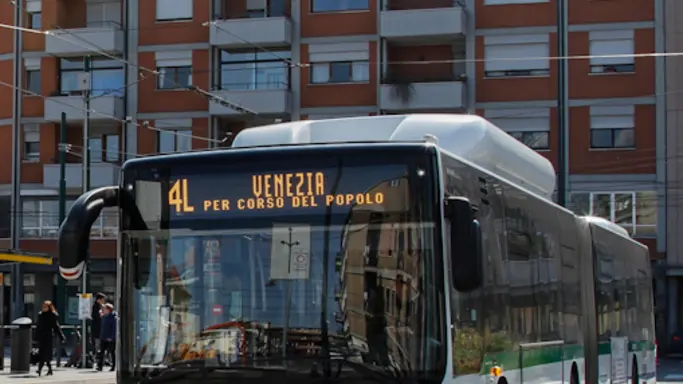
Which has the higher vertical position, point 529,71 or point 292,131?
point 529,71

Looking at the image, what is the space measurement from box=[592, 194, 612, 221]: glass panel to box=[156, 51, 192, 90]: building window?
1659cm

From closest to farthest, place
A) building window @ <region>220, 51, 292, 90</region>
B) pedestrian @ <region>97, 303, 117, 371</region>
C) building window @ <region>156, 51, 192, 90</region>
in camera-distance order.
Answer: pedestrian @ <region>97, 303, 117, 371</region> → building window @ <region>220, 51, 292, 90</region> → building window @ <region>156, 51, 192, 90</region>


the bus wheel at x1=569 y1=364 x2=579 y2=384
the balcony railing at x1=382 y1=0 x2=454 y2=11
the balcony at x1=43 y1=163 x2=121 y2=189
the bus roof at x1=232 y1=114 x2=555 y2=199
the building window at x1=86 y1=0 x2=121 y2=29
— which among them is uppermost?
the building window at x1=86 y1=0 x2=121 y2=29

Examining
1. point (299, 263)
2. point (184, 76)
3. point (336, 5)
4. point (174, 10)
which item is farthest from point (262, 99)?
point (299, 263)

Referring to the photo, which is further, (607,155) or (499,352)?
(607,155)

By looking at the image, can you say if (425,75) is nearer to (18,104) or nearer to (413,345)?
(18,104)

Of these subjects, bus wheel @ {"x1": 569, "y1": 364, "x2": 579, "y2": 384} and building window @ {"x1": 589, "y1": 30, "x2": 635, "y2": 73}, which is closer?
bus wheel @ {"x1": 569, "y1": 364, "x2": 579, "y2": 384}

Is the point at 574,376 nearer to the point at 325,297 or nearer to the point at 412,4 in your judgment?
the point at 325,297

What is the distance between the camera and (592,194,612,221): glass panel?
4039 centimetres

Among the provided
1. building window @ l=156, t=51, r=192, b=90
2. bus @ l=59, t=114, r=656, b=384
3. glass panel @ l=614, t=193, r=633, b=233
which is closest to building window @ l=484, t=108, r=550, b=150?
glass panel @ l=614, t=193, r=633, b=233

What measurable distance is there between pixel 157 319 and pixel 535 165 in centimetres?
548

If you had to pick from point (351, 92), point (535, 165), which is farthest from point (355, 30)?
point (535, 165)

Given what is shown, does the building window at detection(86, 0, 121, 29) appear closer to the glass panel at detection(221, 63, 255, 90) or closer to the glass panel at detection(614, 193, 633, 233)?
the glass panel at detection(221, 63, 255, 90)

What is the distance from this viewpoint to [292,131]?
31.2ft
